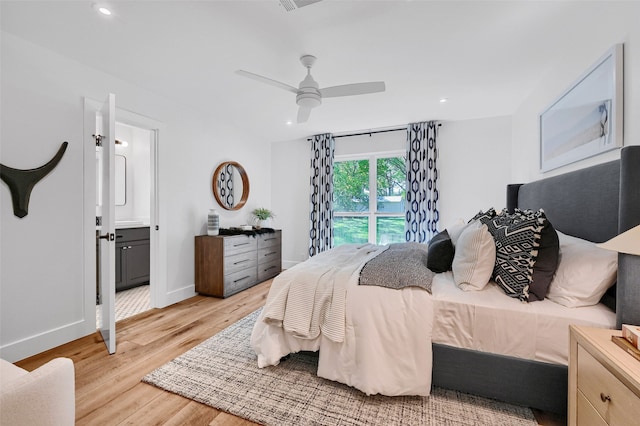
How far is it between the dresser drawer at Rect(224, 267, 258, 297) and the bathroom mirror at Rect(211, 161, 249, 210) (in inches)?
42.1

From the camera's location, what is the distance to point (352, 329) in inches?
66.6

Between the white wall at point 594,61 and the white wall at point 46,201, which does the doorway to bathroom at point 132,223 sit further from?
the white wall at point 594,61

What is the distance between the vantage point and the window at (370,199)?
4508 millimetres

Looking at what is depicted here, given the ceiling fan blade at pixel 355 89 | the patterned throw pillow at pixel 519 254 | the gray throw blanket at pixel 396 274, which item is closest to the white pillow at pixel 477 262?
the patterned throw pillow at pixel 519 254

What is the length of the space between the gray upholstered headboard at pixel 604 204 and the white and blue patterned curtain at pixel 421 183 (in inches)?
53.1

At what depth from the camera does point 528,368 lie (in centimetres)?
144

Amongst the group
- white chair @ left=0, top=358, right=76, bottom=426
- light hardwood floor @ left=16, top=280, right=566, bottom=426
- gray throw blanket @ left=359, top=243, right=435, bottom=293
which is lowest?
light hardwood floor @ left=16, top=280, right=566, bottom=426

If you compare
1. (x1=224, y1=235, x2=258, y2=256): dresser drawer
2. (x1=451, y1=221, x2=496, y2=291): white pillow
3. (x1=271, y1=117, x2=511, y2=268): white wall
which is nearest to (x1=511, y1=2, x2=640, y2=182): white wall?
(x1=271, y1=117, x2=511, y2=268): white wall

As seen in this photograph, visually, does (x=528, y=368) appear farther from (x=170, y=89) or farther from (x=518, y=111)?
(x=170, y=89)

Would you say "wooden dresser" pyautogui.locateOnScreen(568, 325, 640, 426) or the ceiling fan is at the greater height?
the ceiling fan

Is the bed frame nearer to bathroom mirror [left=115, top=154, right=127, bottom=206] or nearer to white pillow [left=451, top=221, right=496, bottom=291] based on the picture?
white pillow [left=451, top=221, right=496, bottom=291]

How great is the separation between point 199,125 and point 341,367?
11.5 feet

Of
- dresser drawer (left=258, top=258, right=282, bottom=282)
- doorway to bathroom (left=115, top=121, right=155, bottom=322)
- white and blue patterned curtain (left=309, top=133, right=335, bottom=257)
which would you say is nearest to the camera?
doorway to bathroom (left=115, top=121, right=155, bottom=322)

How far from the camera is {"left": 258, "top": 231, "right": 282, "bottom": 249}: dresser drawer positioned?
4207mm
